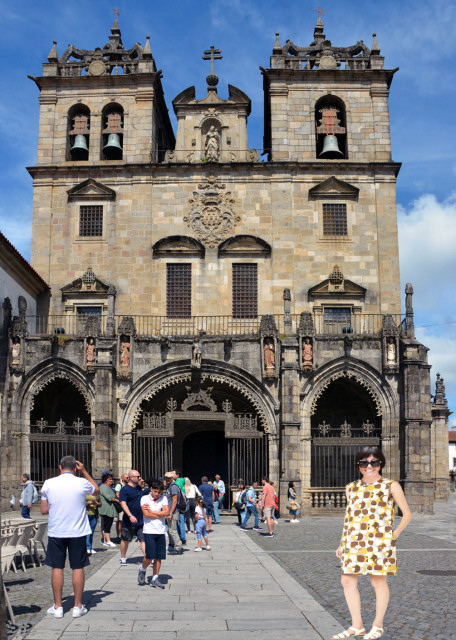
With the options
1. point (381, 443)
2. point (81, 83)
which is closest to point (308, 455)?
point (381, 443)

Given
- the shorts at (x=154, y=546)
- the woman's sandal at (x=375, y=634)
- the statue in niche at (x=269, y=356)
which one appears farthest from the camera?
the statue in niche at (x=269, y=356)

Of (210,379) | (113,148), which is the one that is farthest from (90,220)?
(210,379)

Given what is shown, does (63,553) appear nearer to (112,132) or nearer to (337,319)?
(337,319)

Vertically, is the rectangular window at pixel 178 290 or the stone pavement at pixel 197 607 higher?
the rectangular window at pixel 178 290

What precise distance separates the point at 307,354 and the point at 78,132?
14.7 metres

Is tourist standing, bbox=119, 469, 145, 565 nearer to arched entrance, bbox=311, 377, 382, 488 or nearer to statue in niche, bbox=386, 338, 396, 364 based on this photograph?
arched entrance, bbox=311, 377, 382, 488

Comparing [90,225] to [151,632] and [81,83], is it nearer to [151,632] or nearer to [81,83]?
[81,83]

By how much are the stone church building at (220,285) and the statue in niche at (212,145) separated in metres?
0.07

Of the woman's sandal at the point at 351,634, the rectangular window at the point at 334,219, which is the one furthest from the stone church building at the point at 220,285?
the woman's sandal at the point at 351,634

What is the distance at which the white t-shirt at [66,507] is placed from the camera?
8656 mm

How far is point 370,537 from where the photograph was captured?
23.3 ft

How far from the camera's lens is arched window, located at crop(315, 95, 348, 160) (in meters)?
32.3

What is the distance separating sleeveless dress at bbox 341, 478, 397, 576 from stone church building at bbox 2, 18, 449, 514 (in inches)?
728

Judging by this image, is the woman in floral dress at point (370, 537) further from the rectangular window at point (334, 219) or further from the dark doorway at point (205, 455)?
the dark doorway at point (205, 455)
